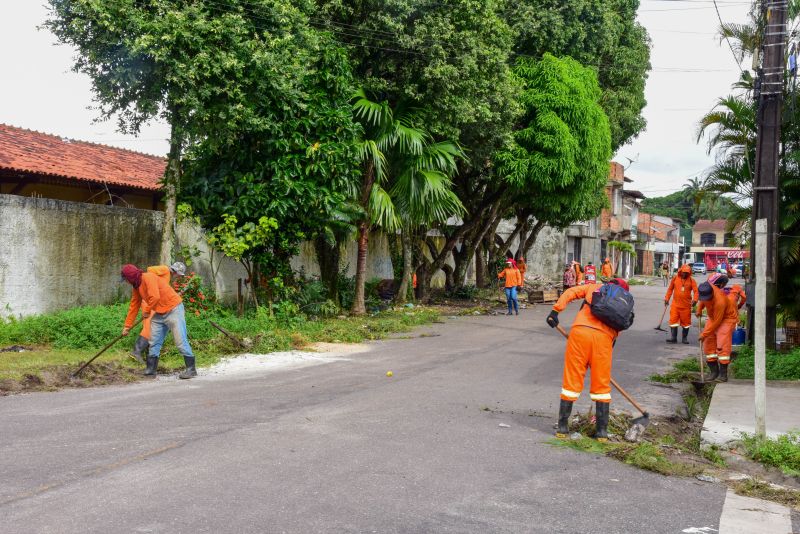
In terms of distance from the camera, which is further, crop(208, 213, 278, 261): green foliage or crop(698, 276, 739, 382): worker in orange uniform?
crop(208, 213, 278, 261): green foliage

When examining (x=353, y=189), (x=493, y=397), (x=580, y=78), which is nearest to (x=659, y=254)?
(x=580, y=78)

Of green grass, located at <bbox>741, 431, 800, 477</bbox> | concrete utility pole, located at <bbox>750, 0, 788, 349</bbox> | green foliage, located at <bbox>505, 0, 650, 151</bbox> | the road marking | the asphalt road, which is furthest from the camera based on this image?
green foliage, located at <bbox>505, 0, 650, 151</bbox>

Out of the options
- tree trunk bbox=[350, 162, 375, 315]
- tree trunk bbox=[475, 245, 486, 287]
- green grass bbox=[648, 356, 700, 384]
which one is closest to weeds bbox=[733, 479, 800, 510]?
green grass bbox=[648, 356, 700, 384]

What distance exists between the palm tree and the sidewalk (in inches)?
340

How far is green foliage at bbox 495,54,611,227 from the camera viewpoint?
22203 mm

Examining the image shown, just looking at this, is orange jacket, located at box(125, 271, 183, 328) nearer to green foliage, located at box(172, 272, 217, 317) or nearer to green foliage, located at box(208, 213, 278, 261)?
green foliage, located at box(172, 272, 217, 317)

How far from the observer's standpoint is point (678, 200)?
107 m

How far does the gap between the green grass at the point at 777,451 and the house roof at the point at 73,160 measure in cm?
1257

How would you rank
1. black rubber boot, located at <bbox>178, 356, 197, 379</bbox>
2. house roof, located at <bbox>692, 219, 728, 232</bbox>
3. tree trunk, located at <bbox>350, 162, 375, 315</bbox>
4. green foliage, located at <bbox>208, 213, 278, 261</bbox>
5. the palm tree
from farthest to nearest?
house roof, located at <bbox>692, 219, 728, 232</bbox> → tree trunk, located at <bbox>350, 162, 375, 315</bbox> → the palm tree → green foliage, located at <bbox>208, 213, 278, 261</bbox> → black rubber boot, located at <bbox>178, 356, 197, 379</bbox>

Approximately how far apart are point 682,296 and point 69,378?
12.1 m

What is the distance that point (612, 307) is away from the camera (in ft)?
24.6

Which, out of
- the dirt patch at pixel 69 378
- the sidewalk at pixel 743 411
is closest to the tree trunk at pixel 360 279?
the dirt patch at pixel 69 378

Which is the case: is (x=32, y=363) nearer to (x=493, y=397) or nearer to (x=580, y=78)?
(x=493, y=397)

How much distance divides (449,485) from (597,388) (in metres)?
2.42
